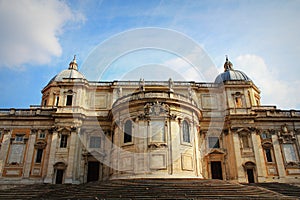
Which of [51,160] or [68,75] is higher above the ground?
[68,75]

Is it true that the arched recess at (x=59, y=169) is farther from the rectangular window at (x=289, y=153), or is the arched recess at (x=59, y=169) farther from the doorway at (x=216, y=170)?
the rectangular window at (x=289, y=153)

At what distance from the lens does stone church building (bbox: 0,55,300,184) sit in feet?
80.9

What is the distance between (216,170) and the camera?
29.2 metres

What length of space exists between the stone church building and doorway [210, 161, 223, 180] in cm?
11

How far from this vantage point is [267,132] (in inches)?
1205

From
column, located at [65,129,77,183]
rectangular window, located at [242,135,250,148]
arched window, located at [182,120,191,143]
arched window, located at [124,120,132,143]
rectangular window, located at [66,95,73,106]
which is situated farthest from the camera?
rectangular window, located at [66,95,73,106]

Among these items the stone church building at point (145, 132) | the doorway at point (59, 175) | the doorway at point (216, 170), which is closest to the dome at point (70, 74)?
the stone church building at point (145, 132)

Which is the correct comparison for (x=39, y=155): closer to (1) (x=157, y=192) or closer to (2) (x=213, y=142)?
(1) (x=157, y=192)

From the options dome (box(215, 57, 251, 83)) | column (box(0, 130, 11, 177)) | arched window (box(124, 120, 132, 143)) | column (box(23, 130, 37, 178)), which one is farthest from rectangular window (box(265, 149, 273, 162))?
column (box(0, 130, 11, 177))

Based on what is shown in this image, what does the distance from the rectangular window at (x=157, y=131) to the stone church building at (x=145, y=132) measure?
9 cm

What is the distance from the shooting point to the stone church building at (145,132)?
2467cm

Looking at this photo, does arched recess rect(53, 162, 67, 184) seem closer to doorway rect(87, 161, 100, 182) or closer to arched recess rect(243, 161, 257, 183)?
doorway rect(87, 161, 100, 182)

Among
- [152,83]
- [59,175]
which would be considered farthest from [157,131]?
[59,175]

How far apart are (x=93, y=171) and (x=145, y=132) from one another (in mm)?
9550
